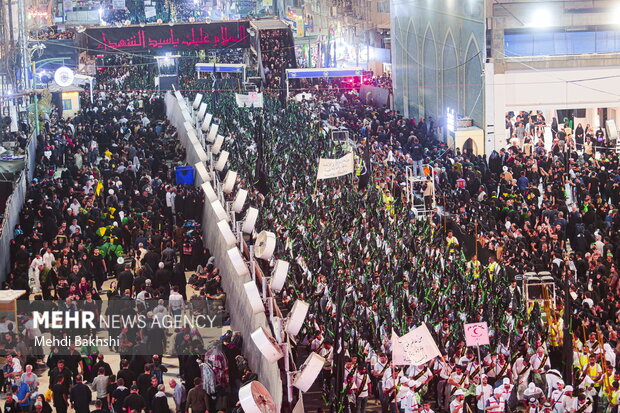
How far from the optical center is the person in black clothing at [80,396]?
17.1m

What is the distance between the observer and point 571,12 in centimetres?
3800

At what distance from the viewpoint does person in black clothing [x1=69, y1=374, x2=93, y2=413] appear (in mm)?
17062

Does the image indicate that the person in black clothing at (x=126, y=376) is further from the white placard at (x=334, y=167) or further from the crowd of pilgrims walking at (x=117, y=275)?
the white placard at (x=334, y=167)

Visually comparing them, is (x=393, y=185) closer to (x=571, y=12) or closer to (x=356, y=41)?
(x=571, y=12)

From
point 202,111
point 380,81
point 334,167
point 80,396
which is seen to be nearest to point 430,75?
point 202,111

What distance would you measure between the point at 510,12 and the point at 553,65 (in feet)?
6.67

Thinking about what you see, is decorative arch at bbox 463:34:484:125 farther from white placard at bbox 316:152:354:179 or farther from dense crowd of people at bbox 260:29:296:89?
dense crowd of people at bbox 260:29:296:89

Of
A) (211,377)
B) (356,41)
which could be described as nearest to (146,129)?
(211,377)

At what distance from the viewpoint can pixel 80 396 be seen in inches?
672

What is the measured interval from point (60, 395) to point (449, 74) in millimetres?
26943

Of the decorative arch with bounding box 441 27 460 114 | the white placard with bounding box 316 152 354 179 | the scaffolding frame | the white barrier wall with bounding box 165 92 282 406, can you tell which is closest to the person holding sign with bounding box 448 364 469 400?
the white barrier wall with bounding box 165 92 282 406

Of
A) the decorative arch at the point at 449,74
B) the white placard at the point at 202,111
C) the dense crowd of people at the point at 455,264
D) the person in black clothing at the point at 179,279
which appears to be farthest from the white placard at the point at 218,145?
the decorative arch at the point at 449,74

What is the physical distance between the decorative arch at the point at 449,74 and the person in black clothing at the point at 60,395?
25061 millimetres

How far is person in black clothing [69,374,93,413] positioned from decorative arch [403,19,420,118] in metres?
32.5
